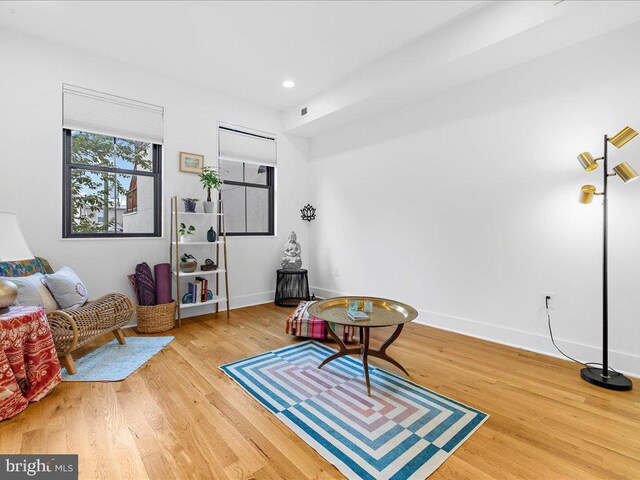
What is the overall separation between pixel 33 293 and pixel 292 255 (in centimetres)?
277

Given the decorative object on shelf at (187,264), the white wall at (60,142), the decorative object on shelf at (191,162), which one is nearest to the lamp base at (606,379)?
the white wall at (60,142)

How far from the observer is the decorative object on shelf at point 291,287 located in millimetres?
4391

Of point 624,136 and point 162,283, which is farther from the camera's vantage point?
point 162,283

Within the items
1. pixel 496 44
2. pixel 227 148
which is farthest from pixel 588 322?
pixel 227 148

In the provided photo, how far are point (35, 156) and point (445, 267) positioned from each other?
13.6 ft

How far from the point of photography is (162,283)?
3383 mm

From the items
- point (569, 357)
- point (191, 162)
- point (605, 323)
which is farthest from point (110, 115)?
point (569, 357)

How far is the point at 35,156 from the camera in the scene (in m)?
2.89

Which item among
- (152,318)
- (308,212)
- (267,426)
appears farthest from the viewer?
(308,212)

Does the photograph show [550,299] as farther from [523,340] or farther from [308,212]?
[308,212]

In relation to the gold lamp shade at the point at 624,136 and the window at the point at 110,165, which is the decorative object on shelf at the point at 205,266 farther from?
the gold lamp shade at the point at 624,136

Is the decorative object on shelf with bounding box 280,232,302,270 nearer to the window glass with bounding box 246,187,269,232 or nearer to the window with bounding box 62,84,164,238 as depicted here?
the window glass with bounding box 246,187,269,232

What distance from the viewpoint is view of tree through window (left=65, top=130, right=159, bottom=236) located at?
3.19 metres

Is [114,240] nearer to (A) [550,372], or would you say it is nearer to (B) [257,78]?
(B) [257,78]
